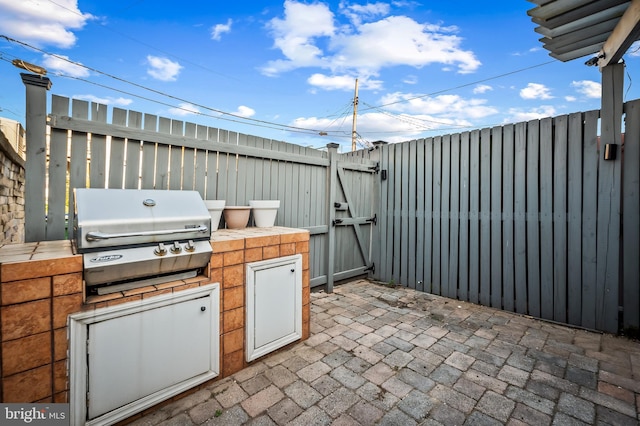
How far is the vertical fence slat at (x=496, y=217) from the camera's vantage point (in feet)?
11.3

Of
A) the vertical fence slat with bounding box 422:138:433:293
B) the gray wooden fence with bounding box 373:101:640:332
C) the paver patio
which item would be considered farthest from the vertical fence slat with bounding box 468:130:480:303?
the paver patio

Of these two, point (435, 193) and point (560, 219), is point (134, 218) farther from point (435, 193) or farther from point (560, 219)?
point (560, 219)

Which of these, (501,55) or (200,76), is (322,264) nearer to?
(501,55)

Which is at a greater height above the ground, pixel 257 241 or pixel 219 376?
pixel 257 241

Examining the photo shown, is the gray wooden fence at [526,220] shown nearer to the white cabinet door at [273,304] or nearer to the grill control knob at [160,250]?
the white cabinet door at [273,304]

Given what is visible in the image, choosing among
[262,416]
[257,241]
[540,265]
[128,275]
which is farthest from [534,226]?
[128,275]

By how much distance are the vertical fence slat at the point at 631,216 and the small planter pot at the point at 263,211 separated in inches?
141

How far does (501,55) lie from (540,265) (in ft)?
24.1

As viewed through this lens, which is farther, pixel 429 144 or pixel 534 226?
pixel 429 144

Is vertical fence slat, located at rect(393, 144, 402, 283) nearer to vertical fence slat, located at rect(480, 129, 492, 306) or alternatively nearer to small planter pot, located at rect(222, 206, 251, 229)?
vertical fence slat, located at rect(480, 129, 492, 306)

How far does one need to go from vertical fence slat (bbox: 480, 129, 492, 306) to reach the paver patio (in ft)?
1.92

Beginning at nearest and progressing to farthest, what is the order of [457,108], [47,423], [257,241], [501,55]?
[47,423], [257,241], [501,55], [457,108]

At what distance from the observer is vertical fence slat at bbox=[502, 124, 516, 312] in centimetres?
337

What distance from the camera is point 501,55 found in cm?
771
